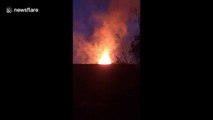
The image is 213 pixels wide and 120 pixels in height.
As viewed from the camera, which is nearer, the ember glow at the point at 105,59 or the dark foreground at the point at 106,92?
the dark foreground at the point at 106,92

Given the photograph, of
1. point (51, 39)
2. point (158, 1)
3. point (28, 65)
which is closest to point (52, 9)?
point (51, 39)

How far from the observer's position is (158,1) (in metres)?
2.45

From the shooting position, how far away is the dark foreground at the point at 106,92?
6.09 meters

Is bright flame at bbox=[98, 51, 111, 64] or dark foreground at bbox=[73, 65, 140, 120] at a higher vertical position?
bright flame at bbox=[98, 51, 111, 64]

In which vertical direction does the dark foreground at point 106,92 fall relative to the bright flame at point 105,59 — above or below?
below

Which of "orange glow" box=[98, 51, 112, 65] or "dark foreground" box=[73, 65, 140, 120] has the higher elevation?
"orange glow" box=[98, 51, 112, 65]

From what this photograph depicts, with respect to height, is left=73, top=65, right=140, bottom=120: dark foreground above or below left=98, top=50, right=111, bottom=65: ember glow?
below

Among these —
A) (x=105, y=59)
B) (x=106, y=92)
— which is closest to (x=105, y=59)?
(x=105, y=59)

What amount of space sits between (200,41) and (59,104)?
139cm

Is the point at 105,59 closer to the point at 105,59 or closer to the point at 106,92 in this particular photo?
the point at 105,59

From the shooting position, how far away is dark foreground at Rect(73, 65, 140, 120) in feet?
20.0

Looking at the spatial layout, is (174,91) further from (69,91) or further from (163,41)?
(69,91)

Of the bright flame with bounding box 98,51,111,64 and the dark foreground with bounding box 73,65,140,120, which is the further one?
the bright flame with bounding box 98,51,111,64

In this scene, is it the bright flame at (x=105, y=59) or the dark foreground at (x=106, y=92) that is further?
the bright flame at (x=105, y=59)
